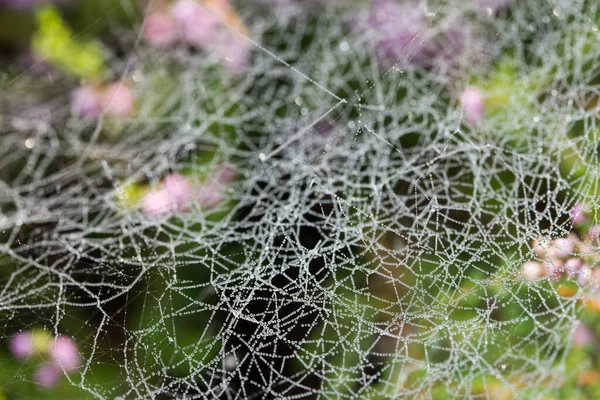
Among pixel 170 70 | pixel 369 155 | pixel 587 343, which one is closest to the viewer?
pixel 587 343

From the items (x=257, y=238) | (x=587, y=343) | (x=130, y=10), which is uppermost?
(x=130, y=10)

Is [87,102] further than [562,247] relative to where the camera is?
Yes

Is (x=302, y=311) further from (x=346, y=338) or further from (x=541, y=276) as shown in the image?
(x=541, y=276)

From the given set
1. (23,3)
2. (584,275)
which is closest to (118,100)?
(23,3)

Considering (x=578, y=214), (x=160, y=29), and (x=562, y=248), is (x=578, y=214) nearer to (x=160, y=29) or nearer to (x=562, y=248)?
(x=562, y=248)

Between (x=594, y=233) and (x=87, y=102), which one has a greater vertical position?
(x=87, y=102)

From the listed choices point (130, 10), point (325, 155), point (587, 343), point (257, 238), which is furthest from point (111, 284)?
point (130, 10)
